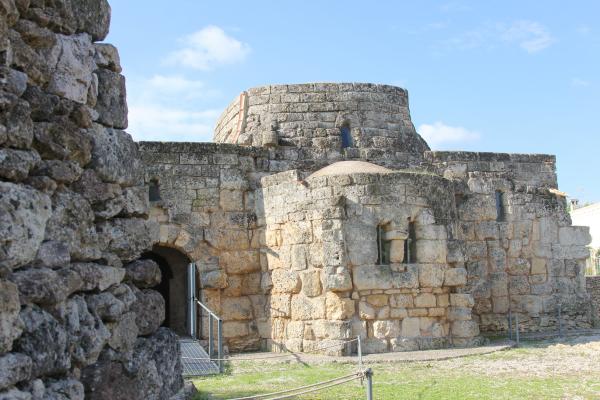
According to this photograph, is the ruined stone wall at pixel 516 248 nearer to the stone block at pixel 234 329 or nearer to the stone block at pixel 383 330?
the stone block at pixel 383 330

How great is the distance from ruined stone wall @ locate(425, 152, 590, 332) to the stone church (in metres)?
0.04

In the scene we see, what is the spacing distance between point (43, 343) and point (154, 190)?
9670mm

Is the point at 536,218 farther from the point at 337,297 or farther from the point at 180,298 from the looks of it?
the point at 180,298

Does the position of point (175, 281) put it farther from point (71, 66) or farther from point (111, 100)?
point (71, 66)

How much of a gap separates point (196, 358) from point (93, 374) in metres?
6.75

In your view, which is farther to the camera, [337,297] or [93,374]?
[337,297]

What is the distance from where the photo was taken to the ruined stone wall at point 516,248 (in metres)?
14.9

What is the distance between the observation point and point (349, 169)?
1251 cm

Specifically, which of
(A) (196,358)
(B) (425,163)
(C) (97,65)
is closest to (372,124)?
(B) (425,163)

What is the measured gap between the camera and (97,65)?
174 inches

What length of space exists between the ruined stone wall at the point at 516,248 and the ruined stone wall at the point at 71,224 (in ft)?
35.9

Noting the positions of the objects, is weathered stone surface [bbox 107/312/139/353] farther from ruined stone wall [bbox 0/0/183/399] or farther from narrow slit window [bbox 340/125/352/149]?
narrow slit window [bbox 340/125/352/149]

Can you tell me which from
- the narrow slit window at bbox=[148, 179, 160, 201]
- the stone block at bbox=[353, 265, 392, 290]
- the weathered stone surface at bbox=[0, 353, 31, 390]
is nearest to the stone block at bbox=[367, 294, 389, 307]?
the stone block at bbox=[353, 265, 392, 290]

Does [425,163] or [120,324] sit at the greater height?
[425,163]
